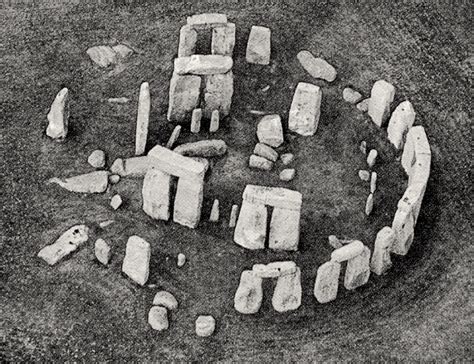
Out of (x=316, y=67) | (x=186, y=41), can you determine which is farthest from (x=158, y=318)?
(x=316, y=67)

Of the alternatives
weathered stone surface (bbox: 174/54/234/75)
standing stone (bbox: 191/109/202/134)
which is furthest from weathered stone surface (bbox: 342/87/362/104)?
standing stone (bbox: 191/109/202/134)

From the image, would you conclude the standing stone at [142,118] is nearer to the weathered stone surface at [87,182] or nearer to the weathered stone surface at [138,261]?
the weathered stone surface at [87,182]

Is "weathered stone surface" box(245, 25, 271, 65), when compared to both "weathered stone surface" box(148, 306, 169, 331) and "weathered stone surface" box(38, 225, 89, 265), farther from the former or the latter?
"weathered stone surface" box(148, 306, 169, 331)

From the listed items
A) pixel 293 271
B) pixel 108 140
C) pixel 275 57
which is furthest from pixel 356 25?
pixel 293 271

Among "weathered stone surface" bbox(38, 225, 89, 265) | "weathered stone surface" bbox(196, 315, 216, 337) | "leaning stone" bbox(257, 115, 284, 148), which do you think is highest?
"leaning stone" bbox(257, 115, 284, 148)

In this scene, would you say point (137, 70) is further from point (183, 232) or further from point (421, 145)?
point (421, 145)

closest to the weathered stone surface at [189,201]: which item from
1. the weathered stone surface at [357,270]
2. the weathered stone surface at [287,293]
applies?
the weathered stone surface at [287,293]
